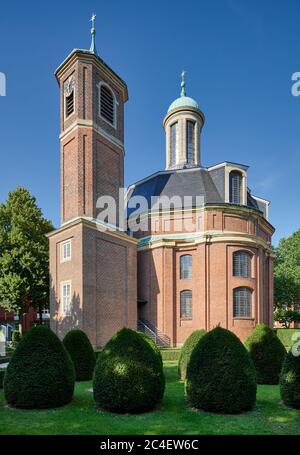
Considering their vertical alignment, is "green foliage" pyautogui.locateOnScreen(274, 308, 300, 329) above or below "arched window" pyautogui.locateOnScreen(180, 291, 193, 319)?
below

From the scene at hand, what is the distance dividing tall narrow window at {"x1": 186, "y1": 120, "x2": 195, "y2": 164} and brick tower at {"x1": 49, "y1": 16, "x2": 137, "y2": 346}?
1383cm

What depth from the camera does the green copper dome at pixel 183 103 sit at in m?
41.8

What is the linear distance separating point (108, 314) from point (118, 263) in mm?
3777

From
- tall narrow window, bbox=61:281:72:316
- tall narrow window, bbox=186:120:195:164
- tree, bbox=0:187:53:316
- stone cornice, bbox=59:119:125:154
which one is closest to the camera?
tall narrow window, bbox=61:281:72:316

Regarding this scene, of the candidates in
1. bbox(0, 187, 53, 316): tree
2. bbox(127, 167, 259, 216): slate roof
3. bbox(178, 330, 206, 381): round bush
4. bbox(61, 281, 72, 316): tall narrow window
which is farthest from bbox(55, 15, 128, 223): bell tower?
bbox(178, 330, 206, 381): round bush

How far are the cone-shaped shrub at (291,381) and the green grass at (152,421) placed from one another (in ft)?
0.82

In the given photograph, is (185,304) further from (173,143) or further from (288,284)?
(288,284)

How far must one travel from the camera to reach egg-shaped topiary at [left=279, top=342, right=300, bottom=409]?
9781 millimetres

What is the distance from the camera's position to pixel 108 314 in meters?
24.8

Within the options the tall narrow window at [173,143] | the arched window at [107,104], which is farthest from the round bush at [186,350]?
the tall narrow window at [173,143]

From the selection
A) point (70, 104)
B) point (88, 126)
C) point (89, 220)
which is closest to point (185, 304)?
point (89, 220)

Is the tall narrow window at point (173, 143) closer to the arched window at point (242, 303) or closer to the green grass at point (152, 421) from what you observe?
the arched window at point (242, 303)

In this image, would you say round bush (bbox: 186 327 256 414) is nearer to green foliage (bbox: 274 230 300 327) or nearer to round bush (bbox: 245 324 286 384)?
round bush (bbox: 245 324 286 384)
